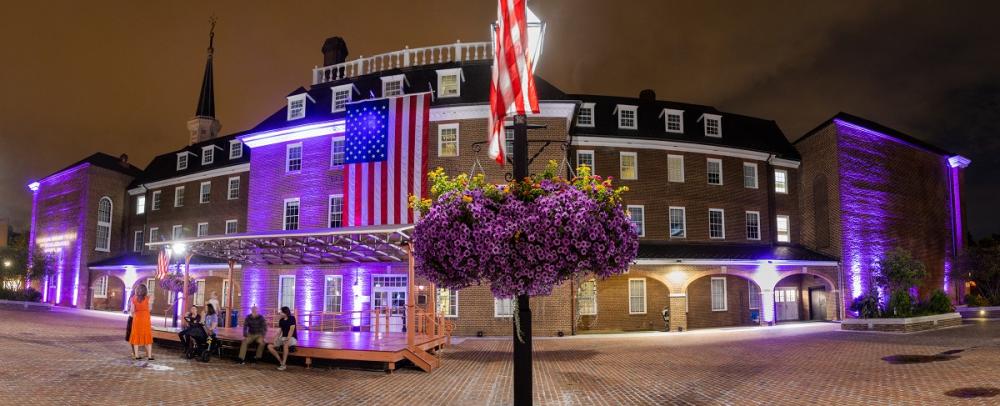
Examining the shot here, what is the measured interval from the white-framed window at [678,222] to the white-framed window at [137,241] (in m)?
35.5

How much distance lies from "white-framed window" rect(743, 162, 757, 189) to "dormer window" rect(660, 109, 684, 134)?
4173 mm

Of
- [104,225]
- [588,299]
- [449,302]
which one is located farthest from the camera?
[104,225]

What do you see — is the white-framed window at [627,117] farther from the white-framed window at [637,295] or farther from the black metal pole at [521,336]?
the black metal pole at [521,336]

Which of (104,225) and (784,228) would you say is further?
(104,225)

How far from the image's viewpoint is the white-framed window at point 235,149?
126 ft

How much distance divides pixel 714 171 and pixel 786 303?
28.1ft

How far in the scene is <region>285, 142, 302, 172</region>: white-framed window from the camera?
3052cm

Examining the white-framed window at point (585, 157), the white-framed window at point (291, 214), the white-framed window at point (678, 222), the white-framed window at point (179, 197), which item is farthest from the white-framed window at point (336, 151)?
the white-framed window at point (179, 197)

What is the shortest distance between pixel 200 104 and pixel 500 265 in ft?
207

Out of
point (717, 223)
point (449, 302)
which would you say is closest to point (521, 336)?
point (449, 302)

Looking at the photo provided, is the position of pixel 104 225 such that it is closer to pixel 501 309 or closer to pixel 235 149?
pixel 235 149

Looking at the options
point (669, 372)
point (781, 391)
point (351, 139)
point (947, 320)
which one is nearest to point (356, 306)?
point (351, 139)

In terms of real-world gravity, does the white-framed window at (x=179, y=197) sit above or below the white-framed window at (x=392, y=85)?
below

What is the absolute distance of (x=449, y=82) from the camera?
29.4m
